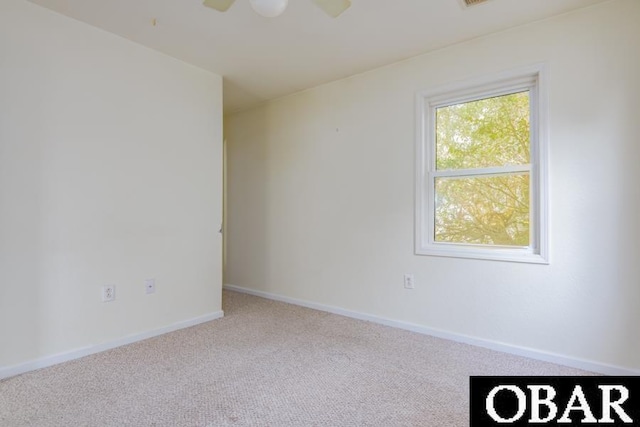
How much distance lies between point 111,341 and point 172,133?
169cm

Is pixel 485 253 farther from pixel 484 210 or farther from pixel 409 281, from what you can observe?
pixel 409 281

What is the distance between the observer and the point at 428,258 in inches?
113

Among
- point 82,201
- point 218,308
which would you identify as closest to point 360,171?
point 218,308

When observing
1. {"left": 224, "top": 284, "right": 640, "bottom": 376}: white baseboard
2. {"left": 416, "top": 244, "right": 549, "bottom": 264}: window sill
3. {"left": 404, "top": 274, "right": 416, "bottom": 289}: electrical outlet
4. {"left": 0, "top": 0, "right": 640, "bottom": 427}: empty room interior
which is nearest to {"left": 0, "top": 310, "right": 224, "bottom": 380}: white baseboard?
{"left": 0, "top": 0, "right": 640, "bottom": 427}: empty room interior

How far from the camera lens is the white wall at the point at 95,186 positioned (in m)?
2.13

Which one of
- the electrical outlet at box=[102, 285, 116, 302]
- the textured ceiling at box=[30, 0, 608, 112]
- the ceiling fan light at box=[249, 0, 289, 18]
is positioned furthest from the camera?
the electrical outlet at box=[102, 285, 116, 302]

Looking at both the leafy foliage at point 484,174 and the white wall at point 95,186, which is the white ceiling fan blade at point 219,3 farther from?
the leafy foliage at point 484,174

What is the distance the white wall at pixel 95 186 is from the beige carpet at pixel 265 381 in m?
0.30

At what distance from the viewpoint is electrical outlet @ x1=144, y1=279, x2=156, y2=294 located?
2779 mm

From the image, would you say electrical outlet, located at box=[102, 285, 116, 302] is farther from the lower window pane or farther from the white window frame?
the lower window pane

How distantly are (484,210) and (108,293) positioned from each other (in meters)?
2.90

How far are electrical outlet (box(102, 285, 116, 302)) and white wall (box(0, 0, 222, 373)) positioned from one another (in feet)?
0.11

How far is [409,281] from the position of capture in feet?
9.71

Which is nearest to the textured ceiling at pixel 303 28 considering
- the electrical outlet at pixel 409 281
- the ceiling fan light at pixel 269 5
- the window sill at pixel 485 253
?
the ceiling fan light at pixel 269 5
